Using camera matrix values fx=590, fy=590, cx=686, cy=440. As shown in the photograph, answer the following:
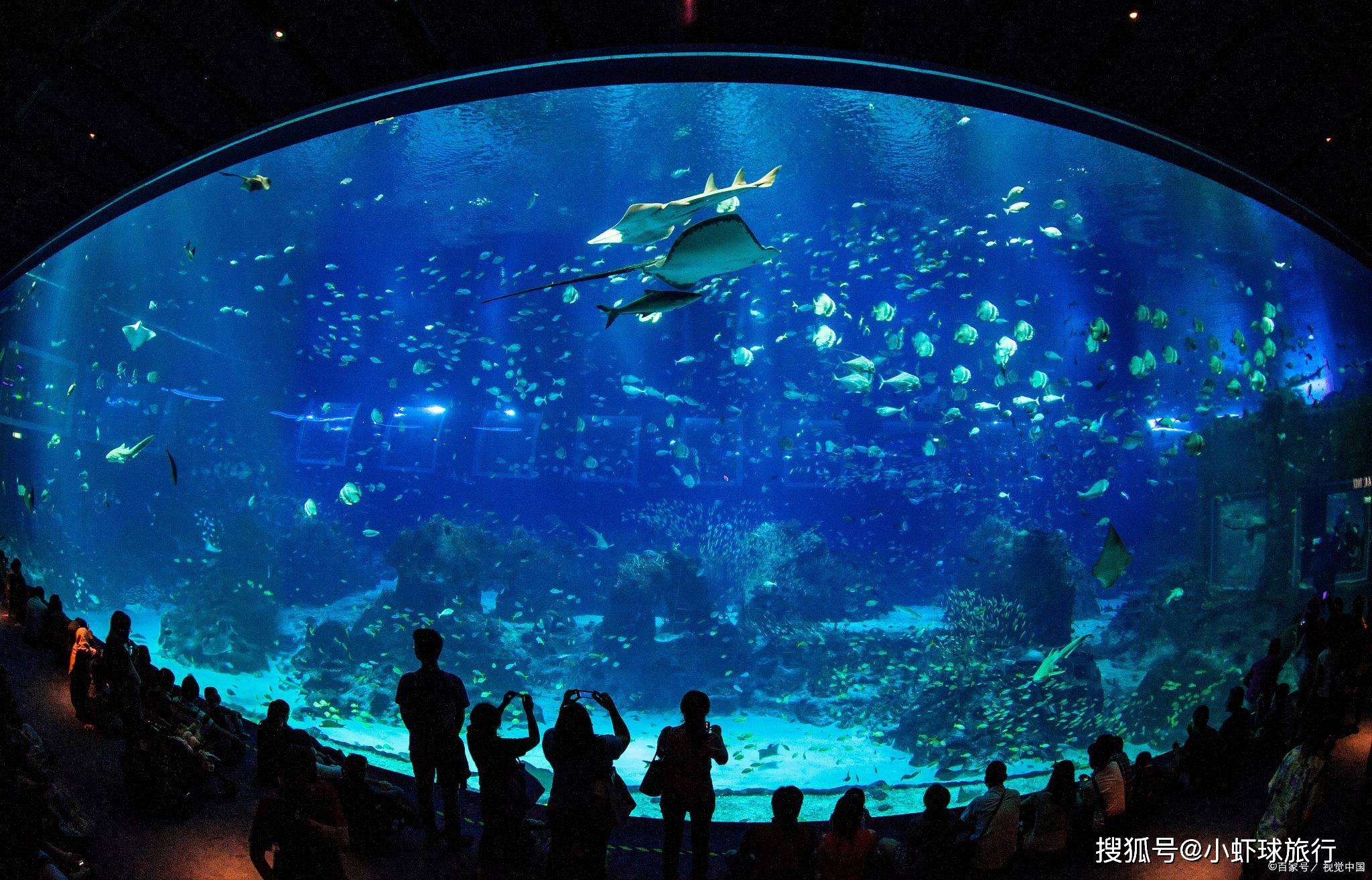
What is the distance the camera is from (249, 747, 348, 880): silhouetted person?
2.42 meters

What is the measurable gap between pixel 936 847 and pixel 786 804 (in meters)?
1.15

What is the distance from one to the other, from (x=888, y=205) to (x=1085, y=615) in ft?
49.5

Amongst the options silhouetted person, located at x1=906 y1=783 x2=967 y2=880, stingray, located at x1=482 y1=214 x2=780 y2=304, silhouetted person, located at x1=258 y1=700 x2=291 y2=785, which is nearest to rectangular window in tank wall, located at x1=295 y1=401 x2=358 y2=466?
silhouetted person, located at x1=258 y1=700 x2=291 y2=785

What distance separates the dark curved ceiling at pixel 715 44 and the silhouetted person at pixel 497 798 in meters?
3.79

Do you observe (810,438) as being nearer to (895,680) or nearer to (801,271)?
(801,271)

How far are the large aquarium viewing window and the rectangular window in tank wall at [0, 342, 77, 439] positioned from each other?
448 mm

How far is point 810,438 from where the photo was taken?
3100cm

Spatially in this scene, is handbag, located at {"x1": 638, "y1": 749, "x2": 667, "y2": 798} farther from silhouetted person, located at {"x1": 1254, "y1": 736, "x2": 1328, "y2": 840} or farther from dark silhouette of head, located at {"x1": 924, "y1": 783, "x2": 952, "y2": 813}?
silhouetted person, located at {"x1": 1254, "y1": 736, "x2": 1328, "y2": 840}

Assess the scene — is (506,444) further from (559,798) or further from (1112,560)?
(559,798)

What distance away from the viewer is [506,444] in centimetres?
3119

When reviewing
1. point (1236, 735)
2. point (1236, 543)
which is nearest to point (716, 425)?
point (1236, 543)

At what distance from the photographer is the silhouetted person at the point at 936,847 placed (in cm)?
331

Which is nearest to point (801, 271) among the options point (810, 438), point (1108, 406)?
point (810, 438)

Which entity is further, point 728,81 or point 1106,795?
point 728,81
